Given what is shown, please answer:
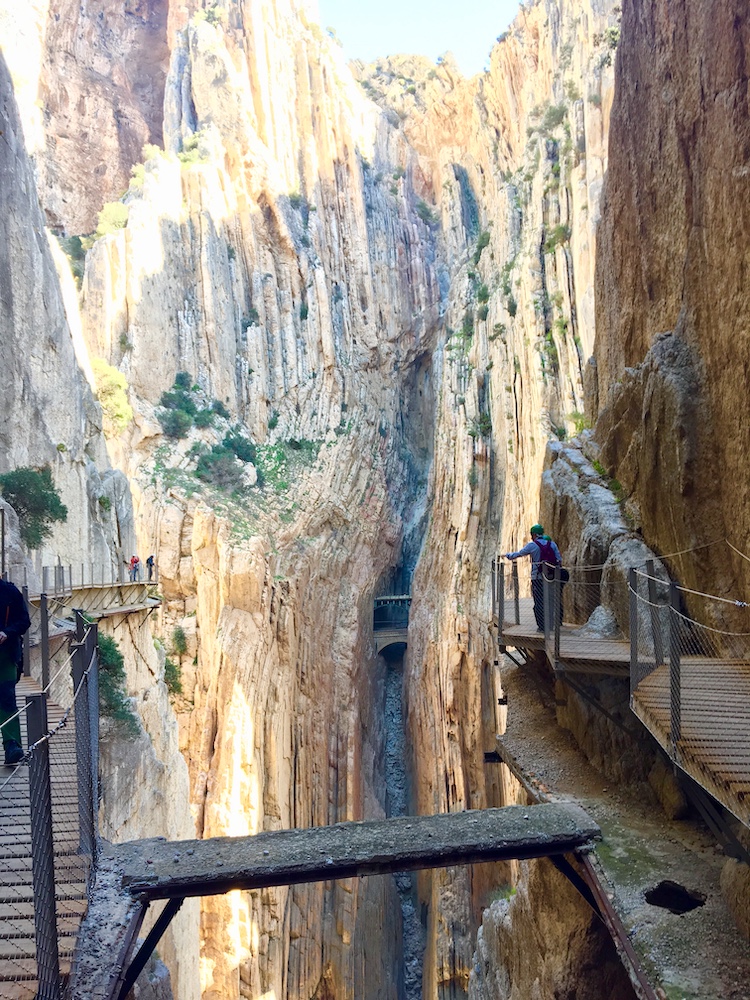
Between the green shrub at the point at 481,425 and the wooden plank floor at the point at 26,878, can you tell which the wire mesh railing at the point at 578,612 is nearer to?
the wooden plank floor at the point at 26,878

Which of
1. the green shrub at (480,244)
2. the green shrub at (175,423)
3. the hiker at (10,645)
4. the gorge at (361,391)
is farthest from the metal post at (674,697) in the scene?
the green shrub at (480,244)

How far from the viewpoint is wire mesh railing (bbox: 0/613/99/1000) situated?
3.08m

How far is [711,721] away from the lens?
4680 mm

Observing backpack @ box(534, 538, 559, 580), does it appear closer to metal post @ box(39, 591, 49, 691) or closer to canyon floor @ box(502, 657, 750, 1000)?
canyon floor @ box(502, 657, 750, 1000)

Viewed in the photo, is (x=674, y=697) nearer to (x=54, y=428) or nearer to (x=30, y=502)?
(x=30, y=502)

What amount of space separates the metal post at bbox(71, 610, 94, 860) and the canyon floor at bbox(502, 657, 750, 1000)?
12.7 ft

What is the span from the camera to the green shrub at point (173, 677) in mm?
23594

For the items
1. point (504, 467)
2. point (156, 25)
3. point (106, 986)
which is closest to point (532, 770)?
point (106, 986)

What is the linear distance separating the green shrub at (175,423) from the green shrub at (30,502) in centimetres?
1529

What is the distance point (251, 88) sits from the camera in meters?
38.2

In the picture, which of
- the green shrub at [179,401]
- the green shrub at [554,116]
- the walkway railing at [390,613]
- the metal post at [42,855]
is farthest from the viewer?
the walkway railing at [390,613]

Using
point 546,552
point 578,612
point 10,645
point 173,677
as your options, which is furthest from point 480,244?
point 10,645

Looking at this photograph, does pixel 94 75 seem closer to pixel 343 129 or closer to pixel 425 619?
pixel 343 129

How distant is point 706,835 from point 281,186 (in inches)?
1531
